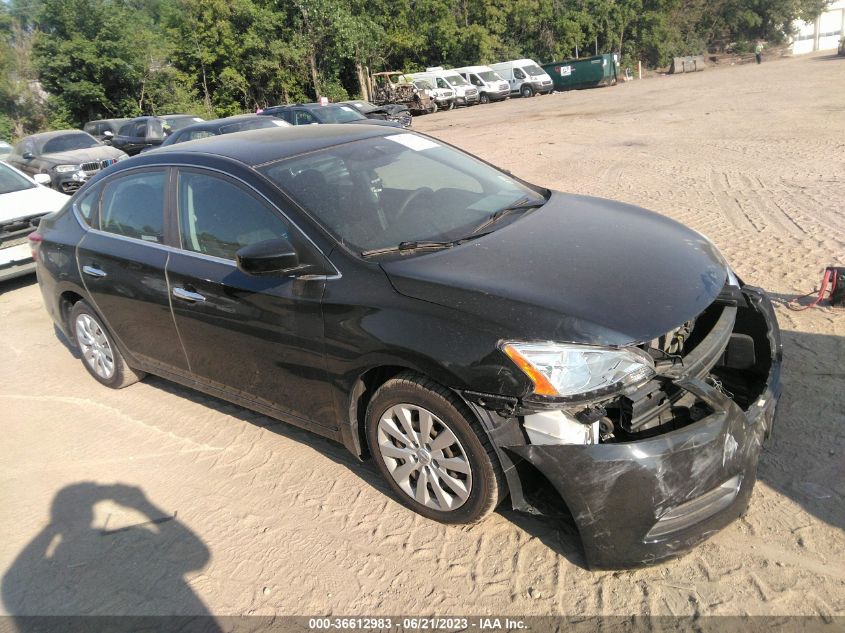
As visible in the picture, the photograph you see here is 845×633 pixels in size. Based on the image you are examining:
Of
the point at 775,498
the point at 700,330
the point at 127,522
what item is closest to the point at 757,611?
the point at 775,498

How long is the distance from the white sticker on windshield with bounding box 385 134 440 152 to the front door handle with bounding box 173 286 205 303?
1.56 meters

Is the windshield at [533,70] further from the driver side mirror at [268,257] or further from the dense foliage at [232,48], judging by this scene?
the driver side mirror at [268,257]

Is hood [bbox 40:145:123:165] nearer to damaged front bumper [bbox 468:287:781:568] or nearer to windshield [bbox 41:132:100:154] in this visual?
windshield [bbox 41:132:100:154]

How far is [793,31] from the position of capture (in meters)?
62.5

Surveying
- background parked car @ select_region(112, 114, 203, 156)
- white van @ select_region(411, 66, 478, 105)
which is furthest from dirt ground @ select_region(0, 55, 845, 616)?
white van @ select_region(411, 66, 478, 105)

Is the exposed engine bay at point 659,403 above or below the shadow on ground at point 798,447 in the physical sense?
above

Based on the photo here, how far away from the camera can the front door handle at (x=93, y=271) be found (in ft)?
14.7

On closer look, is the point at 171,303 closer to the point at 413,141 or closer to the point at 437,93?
the point at 413,141

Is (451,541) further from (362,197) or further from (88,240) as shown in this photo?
(88,240)

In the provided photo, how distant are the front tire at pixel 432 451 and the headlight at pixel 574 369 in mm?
362

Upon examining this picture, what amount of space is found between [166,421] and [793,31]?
244ft

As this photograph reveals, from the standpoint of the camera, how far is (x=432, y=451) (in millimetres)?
2998

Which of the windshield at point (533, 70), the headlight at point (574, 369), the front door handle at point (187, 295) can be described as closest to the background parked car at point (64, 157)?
the front door handle at point (187, 295)

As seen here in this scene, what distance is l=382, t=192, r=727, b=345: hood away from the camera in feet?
8.75
